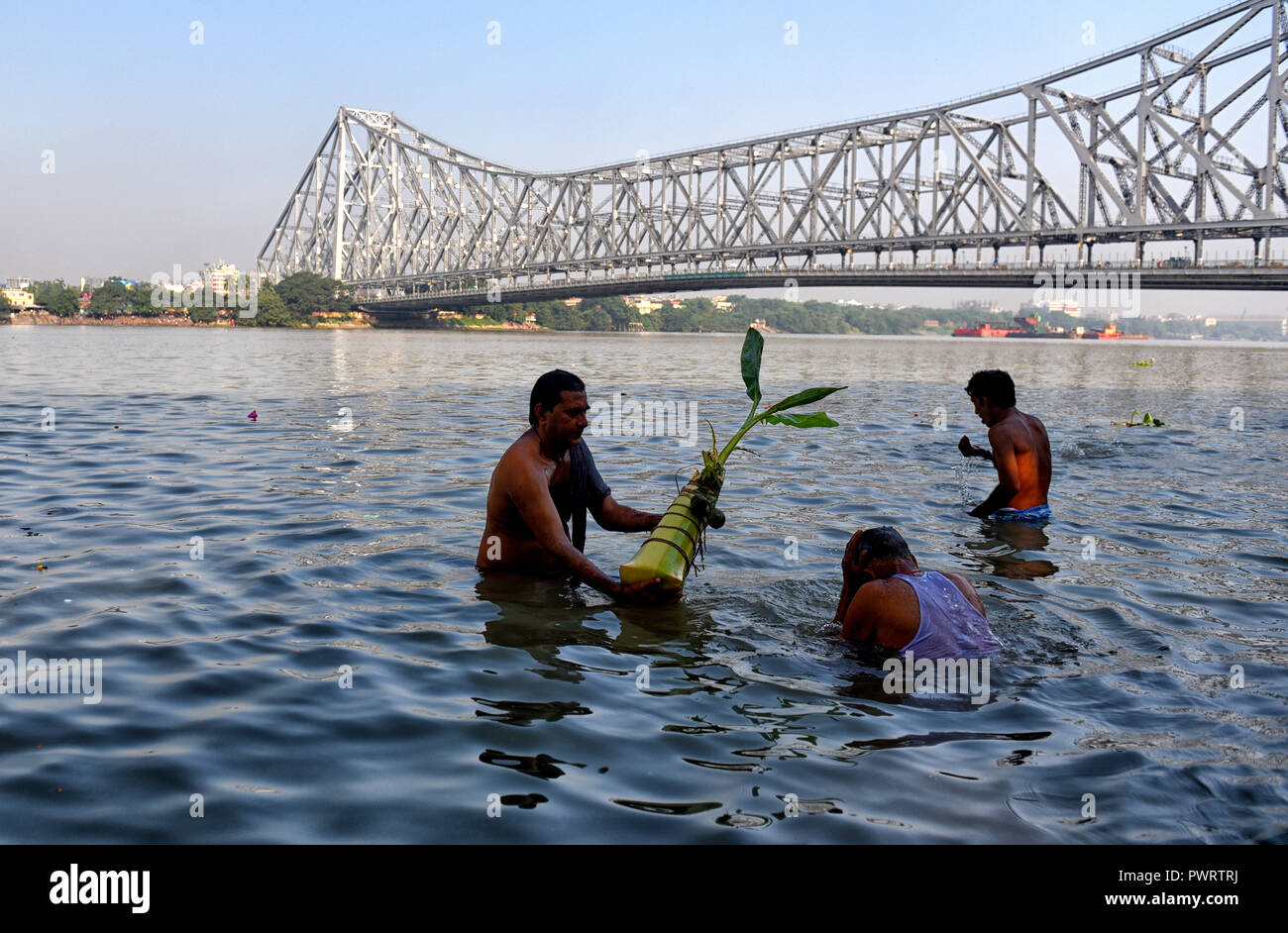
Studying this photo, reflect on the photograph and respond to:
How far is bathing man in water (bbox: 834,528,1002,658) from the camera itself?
471 cm

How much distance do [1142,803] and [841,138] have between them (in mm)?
84983

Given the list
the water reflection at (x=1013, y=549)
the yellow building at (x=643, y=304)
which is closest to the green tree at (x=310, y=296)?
the yellow building at (x=643, y=304)

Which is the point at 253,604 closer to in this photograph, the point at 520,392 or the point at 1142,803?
the point at 1142,803

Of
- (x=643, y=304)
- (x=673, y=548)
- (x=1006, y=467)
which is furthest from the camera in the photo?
(x=643, y=304)

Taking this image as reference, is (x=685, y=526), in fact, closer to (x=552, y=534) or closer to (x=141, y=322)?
(x=552, y=534)

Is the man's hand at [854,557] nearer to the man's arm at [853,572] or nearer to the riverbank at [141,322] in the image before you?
the man's arm at [853,572]

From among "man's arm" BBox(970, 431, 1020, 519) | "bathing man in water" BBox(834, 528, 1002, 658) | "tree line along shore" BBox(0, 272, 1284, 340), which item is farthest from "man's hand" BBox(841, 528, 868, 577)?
"tree line along shore" BBox(0, 272, 1284, 340)

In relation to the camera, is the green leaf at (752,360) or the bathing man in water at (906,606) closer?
the bathing man in water at (906,606)

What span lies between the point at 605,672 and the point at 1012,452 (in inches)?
201

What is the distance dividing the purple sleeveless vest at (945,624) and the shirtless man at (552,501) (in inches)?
50.7

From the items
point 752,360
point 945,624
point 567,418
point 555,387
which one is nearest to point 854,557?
point 945,624

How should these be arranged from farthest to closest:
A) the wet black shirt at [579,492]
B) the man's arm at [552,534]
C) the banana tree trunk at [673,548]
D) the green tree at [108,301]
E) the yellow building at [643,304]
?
the yellow building at [643,304] → the green tree at [108,301] → the wet black shirt at [579,492] → the man's arm at [552,534] → the banana tree trunk at [673,548]

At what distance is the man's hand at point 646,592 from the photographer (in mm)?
5172

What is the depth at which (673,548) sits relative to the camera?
5.19m
